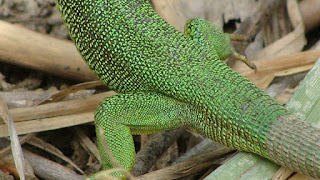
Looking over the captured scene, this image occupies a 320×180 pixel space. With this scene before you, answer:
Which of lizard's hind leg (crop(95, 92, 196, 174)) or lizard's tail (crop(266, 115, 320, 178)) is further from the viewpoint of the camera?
lizard's hind leg (crop(95, 92, 196, 174))

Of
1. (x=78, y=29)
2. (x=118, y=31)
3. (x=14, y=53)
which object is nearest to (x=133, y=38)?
(x=118, y=31)

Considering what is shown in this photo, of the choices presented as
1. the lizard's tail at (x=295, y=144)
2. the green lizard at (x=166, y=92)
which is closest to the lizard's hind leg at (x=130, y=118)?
the green lizard at (x=166, y=92)

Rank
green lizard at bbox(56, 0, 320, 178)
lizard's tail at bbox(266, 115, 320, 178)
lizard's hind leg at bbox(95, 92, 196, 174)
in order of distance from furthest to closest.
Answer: lizard's hind leg at bbox(95, 92, 196, 174) → green lizard at bbox(56, 0, 320, 178) → lizard's tail at bbox(266, 115, 320, 178)

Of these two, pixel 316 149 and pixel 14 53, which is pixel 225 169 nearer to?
pixel 316 149

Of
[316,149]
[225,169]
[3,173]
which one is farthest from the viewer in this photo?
[3,173]

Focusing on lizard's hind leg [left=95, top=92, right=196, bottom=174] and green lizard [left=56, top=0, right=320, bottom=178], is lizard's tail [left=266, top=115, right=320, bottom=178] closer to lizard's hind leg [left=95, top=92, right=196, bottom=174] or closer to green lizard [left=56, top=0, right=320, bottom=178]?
green lizard [left=56, top=0, right=320, bottom=178]

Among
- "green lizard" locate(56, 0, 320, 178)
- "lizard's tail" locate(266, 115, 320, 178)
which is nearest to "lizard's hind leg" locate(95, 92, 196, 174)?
"green lizard" locate(56, 0, 320, 178)

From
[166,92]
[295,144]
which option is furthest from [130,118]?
[295,144]

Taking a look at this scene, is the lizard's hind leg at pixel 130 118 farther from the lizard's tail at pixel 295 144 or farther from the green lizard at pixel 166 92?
the lizard's tail at pixel 295 144
